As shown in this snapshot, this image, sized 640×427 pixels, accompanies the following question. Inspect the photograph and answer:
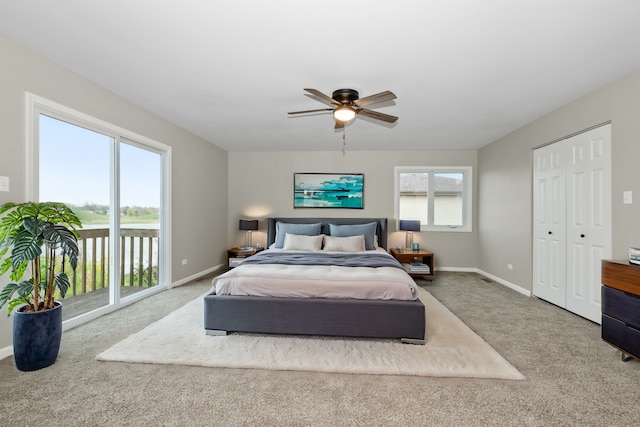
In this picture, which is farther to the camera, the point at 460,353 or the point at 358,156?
the point at 358,156

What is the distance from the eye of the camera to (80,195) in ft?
10.1

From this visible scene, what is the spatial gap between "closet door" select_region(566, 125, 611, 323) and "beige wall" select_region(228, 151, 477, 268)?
2.34 meters

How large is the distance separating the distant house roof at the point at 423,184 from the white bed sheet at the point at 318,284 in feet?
11.1

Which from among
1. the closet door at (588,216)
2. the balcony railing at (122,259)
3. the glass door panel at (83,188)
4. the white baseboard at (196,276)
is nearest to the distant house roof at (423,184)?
the closet door at (588,216)

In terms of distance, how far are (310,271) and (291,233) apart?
7.78 ft

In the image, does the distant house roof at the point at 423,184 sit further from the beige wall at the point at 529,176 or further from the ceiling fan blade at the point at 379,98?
the ceiling fan blade at the point at 379,98

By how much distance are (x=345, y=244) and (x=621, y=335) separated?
10.5ft

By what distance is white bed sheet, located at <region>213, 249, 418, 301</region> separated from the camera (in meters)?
2.70

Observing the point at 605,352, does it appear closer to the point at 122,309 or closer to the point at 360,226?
the point at 360,226

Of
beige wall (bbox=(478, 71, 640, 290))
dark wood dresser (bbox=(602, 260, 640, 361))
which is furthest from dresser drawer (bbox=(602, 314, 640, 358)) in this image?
beige wall (bbox=(478, 71, 640, 290))

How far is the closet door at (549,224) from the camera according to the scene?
146 inches

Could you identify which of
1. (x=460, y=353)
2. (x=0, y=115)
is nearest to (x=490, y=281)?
(x=460, y=353)

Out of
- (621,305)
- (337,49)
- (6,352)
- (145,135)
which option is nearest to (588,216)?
(621,305)

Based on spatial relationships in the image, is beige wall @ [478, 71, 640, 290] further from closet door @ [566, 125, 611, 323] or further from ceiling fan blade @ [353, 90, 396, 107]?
ceiling fan blade @ [353, 90, 396, 107]
